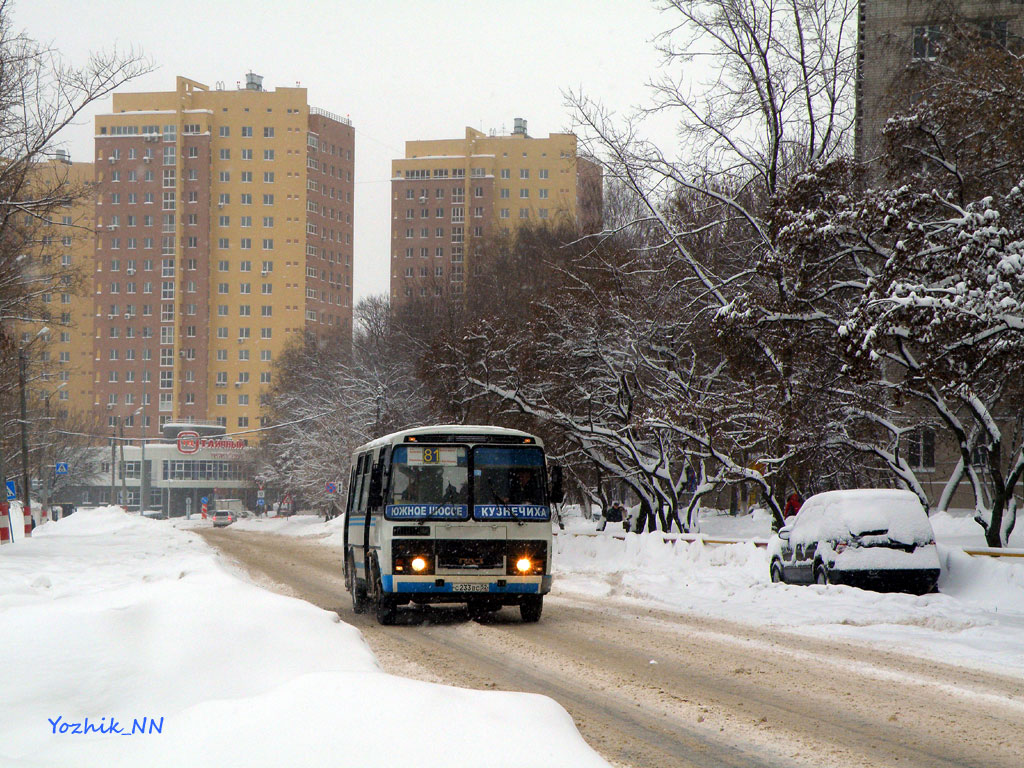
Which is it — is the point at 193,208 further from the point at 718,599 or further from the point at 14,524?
the point at 718,599

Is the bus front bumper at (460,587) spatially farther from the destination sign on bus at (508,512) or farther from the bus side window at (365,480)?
the bus side window at (365,480)

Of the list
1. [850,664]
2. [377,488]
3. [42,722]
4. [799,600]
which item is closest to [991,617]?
[799,600]

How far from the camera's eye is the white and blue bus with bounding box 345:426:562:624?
51.0 feet

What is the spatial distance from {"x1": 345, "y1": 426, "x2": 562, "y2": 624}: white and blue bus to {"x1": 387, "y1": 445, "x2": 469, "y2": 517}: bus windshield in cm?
1

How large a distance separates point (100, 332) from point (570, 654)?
465ft

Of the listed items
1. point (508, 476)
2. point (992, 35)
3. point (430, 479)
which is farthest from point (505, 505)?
point (992, 35)

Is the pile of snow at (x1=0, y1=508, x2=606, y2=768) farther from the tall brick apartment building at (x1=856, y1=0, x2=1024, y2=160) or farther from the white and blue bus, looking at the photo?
the tall brick apartment building at (x1=856, y1=0, x2=1024, y2=160)

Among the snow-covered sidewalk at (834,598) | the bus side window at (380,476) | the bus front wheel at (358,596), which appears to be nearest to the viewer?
the snow-covered sidewalk at (834,598)

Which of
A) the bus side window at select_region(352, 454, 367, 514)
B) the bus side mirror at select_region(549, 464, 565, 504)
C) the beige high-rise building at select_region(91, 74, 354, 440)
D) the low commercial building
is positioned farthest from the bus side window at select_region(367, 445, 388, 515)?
the beige high-rise building at select_region(91, 74, 354, 440)

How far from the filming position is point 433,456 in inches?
635

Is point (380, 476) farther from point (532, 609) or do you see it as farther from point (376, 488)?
point (532, 609)

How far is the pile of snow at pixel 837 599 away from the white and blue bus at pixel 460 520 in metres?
3.37

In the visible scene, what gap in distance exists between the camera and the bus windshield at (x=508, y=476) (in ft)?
52.5

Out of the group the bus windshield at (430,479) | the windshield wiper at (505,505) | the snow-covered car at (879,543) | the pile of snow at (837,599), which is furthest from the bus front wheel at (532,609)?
the snow-covered car at (879,543)
